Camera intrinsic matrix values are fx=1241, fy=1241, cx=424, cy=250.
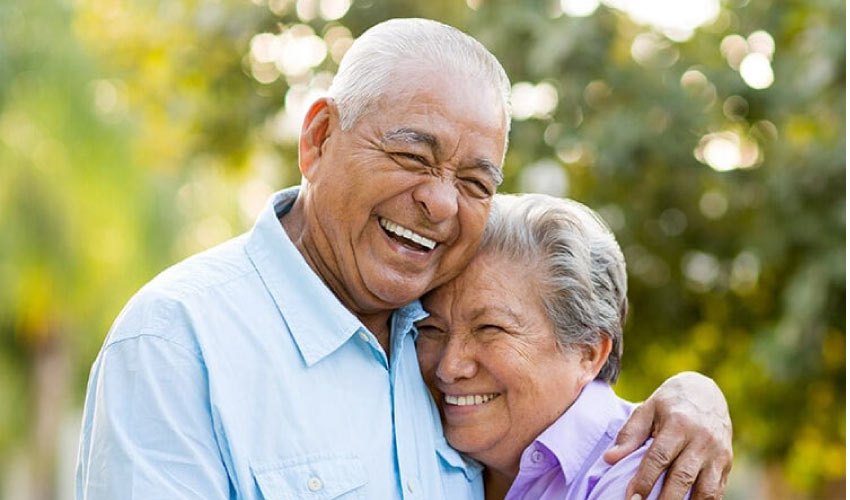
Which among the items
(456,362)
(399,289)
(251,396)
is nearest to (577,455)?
(456,362)

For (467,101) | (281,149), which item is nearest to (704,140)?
(281,149)

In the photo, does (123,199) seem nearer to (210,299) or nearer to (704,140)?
(704,140)

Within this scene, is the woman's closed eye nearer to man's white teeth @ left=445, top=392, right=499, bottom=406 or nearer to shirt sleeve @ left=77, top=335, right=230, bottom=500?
man's white teeth @ left=445, top=392, right=499, bottom=406

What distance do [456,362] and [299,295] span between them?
443mm

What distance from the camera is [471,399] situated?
2.85m

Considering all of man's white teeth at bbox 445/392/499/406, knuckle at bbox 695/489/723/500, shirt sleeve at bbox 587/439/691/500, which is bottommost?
knuckle at bbox 695/489/723/500

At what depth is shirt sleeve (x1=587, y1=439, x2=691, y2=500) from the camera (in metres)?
2.64

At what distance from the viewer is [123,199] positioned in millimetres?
17922

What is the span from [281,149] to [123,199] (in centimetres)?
1164

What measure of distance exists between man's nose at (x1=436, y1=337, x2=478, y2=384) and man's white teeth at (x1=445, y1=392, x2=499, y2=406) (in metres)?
0.05

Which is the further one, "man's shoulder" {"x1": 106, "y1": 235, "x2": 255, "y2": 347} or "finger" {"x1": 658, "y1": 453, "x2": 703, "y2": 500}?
"finger" {"x1": 658, "y1": 453, "x2": 703, "y2": 500}

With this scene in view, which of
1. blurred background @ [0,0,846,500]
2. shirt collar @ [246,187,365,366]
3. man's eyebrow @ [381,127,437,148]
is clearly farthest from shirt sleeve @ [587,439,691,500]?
blurred background @ [0,0,846,500]

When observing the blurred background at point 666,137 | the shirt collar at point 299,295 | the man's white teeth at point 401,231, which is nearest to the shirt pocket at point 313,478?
the shirt collar at point 299,295

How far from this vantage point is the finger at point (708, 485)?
8.77ft
